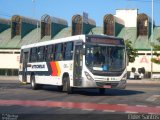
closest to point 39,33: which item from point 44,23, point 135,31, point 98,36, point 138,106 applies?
point 44,23

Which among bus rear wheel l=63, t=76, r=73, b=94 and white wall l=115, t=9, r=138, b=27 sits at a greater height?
white wall l=115, t=9, r=138, b=27

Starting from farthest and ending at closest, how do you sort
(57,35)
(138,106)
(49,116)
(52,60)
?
(57,35), (52,60), (138,106), (49,116)

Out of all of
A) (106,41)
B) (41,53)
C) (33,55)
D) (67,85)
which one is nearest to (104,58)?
(106,41)

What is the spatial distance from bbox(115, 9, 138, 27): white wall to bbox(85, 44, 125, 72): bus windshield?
4985 cm

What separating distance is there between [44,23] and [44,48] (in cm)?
4822

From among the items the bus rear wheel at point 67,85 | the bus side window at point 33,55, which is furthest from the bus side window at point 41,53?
the bus rear wheel at point 67,85

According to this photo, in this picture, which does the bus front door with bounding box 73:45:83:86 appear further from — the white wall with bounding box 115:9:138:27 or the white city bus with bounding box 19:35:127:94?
the white wall with bounding box 115:9:138:27

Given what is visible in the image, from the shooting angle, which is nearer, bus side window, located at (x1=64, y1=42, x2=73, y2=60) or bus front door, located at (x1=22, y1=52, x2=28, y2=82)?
bus side window, located at (x1=64, y1=42, x2=73, y2=60)

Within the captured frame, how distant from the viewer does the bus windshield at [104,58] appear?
23.5 meters

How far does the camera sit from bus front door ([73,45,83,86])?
23.7m

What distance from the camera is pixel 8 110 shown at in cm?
1631

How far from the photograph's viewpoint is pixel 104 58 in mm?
23656

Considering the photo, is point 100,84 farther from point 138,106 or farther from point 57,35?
point 57,35

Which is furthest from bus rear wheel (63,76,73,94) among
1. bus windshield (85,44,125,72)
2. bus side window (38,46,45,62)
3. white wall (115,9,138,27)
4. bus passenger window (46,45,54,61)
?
white wall (115,9,138,27)
